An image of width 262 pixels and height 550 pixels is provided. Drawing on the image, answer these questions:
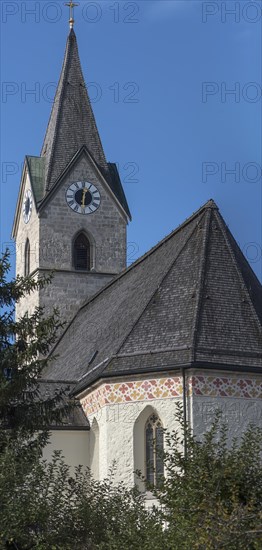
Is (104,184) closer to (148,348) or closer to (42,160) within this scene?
(42,160)

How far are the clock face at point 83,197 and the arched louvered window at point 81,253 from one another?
3.57ft

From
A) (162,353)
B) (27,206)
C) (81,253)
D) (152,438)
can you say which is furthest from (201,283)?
(27,206)

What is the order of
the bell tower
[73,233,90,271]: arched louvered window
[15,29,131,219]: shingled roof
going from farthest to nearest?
[15,29,131,219]: shingled roof, [73,233,90,271]: arched louvered window, the bell tower

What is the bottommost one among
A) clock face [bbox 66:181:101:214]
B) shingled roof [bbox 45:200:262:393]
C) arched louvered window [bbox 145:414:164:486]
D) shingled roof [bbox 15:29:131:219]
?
arched louvered window [bbox 145:414:164:486]

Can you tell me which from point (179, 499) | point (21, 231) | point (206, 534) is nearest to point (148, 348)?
point (179, 499)

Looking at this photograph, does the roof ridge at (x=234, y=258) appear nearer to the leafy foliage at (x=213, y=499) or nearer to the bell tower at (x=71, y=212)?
the leafy foliage at (x=213, y=499)

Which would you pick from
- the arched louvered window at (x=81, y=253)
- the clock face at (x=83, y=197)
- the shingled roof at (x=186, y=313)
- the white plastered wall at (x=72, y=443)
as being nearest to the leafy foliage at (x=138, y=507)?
the shingled roof at (x=186, y=313)

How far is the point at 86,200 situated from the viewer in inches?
1972

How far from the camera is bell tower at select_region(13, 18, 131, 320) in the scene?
48625mm

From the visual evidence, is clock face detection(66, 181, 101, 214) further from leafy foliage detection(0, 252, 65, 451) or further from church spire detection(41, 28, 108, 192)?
leafy foliage detection(0, 252, 65, 451)

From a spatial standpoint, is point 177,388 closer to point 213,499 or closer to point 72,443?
point 72,443

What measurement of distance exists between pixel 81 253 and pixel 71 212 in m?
1.70

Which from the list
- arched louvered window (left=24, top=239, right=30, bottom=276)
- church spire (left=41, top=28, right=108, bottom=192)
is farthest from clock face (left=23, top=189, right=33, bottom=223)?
church spire (left=41, top=28, right=108, bottom=192)

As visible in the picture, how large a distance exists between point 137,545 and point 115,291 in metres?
21.6
